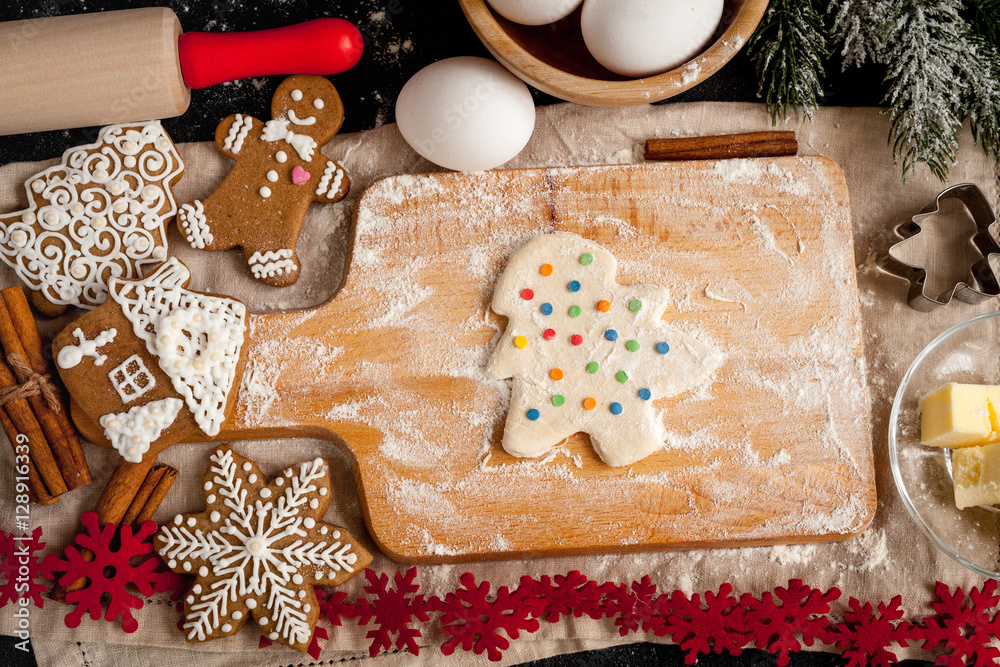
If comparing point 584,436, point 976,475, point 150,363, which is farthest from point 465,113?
point 976,475

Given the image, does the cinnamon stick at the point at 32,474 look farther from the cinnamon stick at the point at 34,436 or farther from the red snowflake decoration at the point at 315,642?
the red snowflake decoration at the point at 315,642

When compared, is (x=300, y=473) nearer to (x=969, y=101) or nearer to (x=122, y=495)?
(x=122, y=495)

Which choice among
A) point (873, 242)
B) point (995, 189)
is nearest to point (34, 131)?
point (873, 242)

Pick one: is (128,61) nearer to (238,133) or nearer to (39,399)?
(238,133)

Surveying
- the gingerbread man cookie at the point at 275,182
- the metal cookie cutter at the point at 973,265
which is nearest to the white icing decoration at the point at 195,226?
the gingerbread man cookie at the point at 275,182

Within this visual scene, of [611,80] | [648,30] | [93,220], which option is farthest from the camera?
[93,220]

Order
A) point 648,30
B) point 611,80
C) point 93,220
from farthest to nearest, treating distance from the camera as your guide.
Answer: point 93,220
point 611,80
point 648,30

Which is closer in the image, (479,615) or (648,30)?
(648,30)

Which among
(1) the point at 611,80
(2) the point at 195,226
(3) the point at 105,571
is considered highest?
(1) the point at 611,80

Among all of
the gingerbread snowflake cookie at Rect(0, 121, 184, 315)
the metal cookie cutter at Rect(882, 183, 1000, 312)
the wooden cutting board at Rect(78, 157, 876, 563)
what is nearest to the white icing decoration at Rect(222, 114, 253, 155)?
the gingerbread snowflake cookie at Rect(0, 121, 184, 315)
